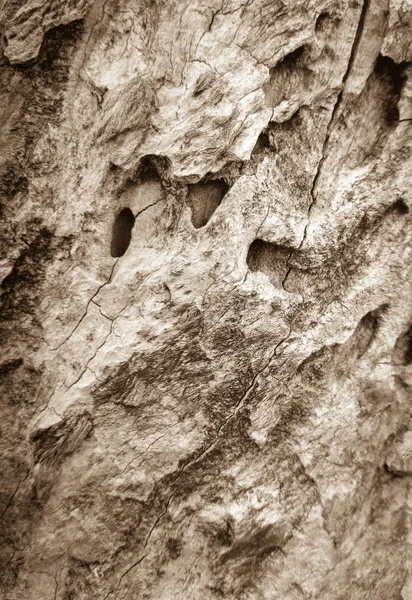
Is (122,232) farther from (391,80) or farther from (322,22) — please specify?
(391,80)

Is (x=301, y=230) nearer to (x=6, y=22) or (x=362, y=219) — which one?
(x=362, y=219)

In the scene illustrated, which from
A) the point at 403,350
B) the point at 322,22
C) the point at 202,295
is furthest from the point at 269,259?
the point at 322,22

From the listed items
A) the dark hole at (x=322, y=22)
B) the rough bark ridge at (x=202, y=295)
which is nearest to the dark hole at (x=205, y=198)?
the rough bark ridge at (x=202, y=295)

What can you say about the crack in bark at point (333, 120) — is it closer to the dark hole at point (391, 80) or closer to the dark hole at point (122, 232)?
the dark hole at point (391, 80)

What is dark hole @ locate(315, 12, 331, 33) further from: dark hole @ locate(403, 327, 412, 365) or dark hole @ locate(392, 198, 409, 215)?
dark hole @ locate(403, 327, 412, 365)

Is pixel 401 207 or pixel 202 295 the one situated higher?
pixel 401 207

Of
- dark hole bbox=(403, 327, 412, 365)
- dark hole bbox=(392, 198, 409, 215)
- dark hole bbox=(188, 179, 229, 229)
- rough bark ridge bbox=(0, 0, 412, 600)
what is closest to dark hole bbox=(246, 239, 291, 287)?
rough bark ridge bbox=(0, 0, 412, 600)
